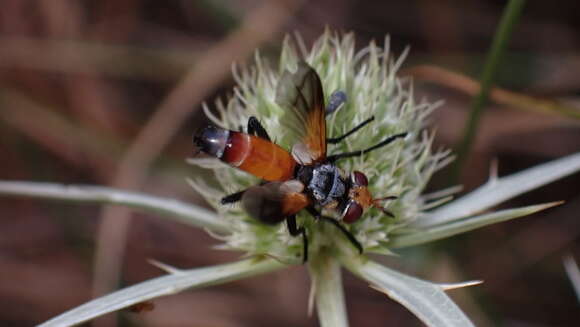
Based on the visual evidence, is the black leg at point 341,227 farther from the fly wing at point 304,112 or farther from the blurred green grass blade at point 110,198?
the blurred green grass blade at point 110,198

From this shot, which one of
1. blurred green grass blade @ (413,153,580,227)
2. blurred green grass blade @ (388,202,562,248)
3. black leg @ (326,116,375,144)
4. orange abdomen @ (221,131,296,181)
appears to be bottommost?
blurred green grass blade @ (388,202,562,248)

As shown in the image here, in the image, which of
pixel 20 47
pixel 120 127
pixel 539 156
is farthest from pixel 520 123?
pixel 20 47

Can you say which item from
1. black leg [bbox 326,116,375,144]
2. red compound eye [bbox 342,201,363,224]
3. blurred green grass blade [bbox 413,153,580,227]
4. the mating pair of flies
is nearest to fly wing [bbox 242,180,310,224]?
the mating pair of flies

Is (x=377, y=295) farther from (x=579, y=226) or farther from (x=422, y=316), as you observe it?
(x=422, y=316)

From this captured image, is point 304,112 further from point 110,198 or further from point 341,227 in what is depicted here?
point 110,198

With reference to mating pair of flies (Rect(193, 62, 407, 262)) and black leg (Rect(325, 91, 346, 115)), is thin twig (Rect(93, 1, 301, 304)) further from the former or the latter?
black leg (Rect(325, 91, 346, 115))
